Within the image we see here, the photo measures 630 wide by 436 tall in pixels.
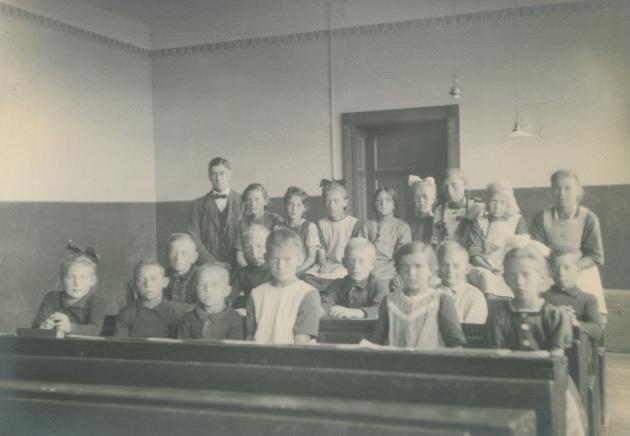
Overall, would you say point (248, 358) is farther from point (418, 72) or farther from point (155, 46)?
point (155, 46)

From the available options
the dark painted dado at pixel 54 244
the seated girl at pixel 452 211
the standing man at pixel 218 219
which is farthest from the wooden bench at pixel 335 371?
the dark painted dado at pixel 54 244

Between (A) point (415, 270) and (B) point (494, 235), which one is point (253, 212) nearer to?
(B) point (494, 235)

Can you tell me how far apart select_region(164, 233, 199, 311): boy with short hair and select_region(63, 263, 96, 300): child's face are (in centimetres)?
59

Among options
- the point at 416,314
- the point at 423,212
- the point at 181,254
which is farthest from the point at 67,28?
the point at 416,314

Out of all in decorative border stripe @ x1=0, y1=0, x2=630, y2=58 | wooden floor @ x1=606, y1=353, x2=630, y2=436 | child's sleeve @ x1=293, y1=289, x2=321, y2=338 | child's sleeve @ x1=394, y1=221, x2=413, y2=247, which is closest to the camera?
child's sleeve @ x1=293, y1=289, x2=321, y2=338

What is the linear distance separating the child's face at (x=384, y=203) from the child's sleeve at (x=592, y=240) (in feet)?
4.60

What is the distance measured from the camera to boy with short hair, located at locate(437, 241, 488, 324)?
3.55 meters

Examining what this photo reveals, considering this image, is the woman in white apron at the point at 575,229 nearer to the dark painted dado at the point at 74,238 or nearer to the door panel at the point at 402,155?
the dark painted dado at the point at 74,238

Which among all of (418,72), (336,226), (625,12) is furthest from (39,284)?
(625,12)

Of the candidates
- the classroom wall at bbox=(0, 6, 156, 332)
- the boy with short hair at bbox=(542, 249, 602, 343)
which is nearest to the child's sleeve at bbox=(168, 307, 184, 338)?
the boy with short hair at bbox=(542, 249, 602, 343)

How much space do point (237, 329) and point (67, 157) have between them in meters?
4.71

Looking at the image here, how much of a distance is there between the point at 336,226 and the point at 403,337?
7.84 feet

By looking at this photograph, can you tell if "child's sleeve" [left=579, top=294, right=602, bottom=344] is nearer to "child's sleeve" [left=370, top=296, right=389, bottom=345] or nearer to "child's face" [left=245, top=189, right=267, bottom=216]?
"child's sleeve" [left=370, top=296, right=389, bottom=345]

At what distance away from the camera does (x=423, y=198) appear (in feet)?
17.2
